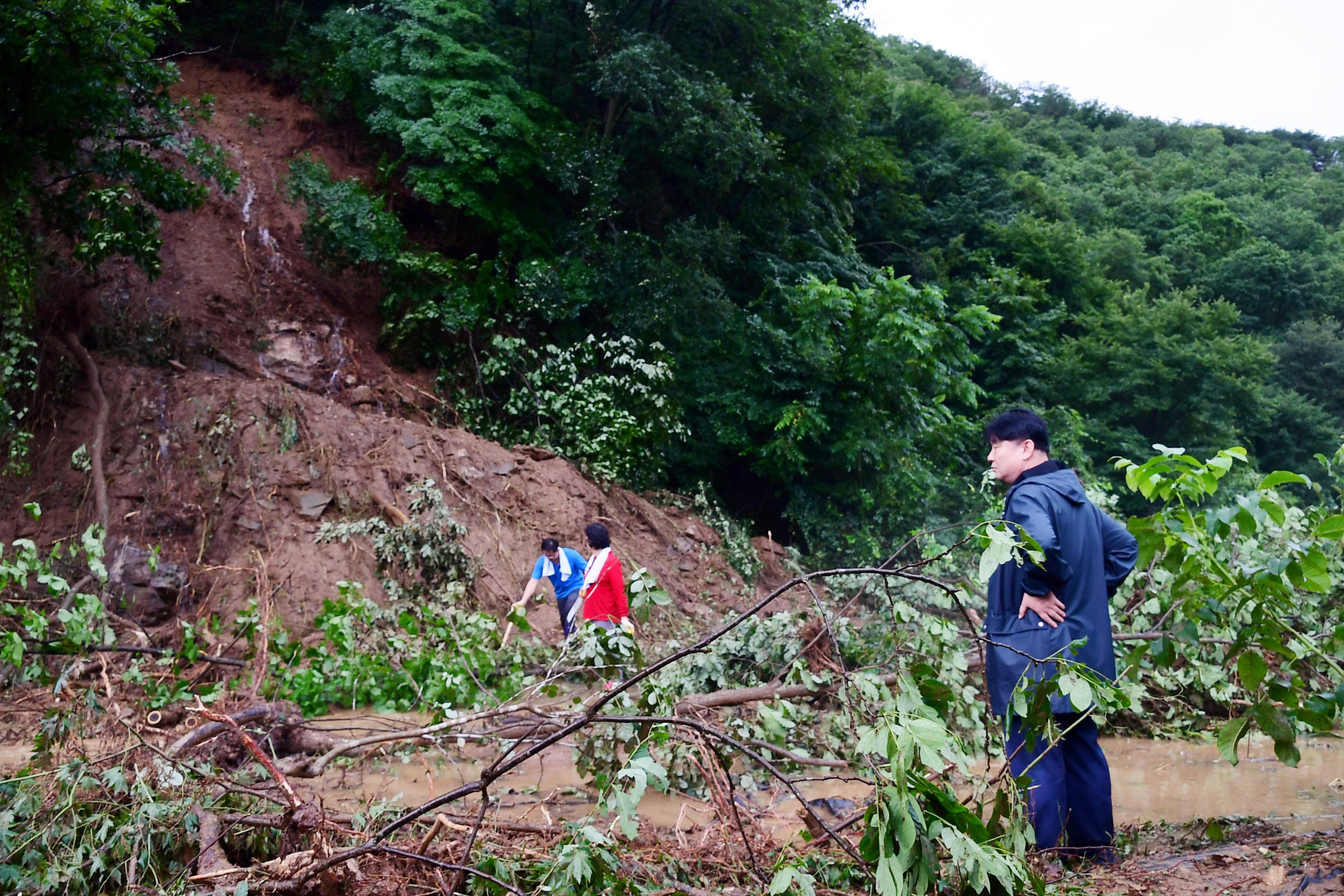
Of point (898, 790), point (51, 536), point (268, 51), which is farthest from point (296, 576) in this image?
point (268, 51)

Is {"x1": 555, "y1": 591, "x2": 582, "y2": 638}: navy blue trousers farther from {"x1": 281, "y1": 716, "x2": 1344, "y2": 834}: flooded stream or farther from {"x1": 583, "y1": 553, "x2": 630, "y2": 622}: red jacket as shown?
{"x1": 281, "y1": 716, "x2": 1344, "y2": 834}: flooded stream

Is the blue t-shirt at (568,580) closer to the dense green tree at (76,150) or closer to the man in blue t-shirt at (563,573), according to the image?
the man in blue t-shirt at (563,573)

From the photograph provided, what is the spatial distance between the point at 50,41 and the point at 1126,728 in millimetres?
10378

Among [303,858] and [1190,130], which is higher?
[1190,130]

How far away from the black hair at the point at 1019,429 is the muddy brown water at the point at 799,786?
6.00 feet

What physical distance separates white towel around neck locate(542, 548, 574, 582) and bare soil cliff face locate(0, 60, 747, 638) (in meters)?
1.72

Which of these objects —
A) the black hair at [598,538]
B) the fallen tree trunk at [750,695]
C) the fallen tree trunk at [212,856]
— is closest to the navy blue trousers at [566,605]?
the black hair at [598,538]

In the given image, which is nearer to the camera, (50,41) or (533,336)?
(50,41)

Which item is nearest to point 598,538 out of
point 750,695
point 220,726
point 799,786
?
point 750,695

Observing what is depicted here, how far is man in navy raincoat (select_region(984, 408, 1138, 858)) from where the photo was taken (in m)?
3.74

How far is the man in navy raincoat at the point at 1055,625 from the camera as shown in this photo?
3.74 m

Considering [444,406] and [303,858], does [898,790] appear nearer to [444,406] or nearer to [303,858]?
[303,858]

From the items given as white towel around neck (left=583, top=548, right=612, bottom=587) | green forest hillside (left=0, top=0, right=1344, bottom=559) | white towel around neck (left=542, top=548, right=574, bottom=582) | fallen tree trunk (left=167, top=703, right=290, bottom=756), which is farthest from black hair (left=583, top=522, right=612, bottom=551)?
green forest hillside (left=0, top=0, right=1344, bottom=559)

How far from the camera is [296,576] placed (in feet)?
29.7
